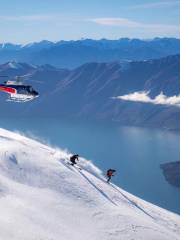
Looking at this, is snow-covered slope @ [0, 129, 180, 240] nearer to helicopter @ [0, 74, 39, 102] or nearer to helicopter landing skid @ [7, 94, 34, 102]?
helicopter landing skid @ [7, 94, 34, 102]

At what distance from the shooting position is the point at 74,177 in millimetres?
51469

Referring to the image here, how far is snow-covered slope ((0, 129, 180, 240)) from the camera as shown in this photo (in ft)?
115

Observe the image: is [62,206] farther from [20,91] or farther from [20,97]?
[20,91]

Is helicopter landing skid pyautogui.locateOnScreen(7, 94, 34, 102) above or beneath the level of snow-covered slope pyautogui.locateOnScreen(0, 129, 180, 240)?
above

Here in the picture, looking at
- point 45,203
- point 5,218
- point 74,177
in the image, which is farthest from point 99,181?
point 5,218

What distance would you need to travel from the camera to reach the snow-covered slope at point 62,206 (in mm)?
35094

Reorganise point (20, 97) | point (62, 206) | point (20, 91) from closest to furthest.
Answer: point (62, 206) → point (20, 97) → point (20, 91)

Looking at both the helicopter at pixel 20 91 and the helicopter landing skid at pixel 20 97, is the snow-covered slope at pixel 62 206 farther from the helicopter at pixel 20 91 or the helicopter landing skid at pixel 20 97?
the helicopter at pixel 20 91

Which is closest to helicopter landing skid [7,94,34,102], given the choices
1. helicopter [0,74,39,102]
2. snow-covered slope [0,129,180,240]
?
Answer: helicopter [0,74,39,102]

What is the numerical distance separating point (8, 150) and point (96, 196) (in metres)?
12.8

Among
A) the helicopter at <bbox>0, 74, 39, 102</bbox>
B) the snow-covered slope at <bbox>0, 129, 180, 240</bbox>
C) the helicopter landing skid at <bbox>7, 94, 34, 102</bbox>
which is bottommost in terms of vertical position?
the snow-covered slope at <bbox>0, 129, 180, 240</bbox>

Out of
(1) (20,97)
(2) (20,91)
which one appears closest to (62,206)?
(1) (20,97)

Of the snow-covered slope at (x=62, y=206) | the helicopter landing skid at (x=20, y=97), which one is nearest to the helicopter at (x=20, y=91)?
the helicopter landing skid at (x=20, y=97)

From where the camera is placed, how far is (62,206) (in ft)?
136
